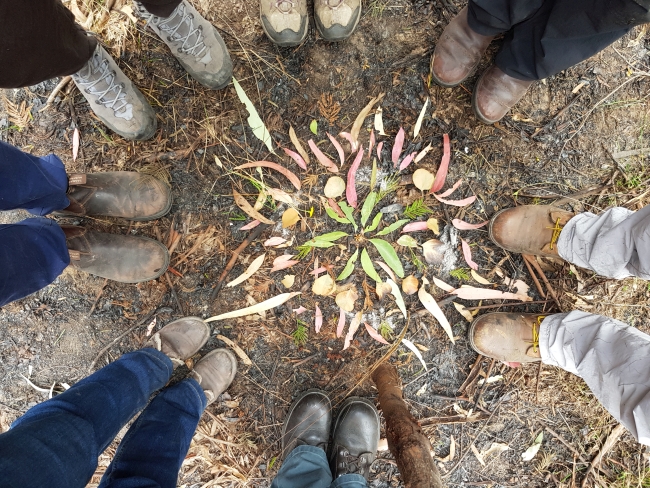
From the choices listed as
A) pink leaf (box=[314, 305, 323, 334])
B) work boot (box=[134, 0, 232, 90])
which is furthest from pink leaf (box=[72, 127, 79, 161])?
pink leaf (box=[314, 305, 323, 334])

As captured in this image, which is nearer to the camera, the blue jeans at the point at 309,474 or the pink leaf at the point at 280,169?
the blue jeans at the point at 309,474

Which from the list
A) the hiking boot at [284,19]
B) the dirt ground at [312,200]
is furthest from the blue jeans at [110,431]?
the hiking boot at [284,19]

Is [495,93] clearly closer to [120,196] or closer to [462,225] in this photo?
[462,225]

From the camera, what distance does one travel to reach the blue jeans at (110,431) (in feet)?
3.79

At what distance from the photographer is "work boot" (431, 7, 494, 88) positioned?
5.82 ft

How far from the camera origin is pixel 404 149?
193 centimetres

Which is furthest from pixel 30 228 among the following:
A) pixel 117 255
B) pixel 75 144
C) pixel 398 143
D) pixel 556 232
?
pixel 556 232

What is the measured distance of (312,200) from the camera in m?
1.91

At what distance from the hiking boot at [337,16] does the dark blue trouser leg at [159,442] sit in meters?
1.79

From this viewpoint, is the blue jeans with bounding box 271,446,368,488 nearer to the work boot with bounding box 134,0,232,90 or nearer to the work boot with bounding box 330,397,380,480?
the work boot with bounding box 330,397,380,480

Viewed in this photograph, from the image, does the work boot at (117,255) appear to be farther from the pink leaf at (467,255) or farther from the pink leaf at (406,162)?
the pink leaf at (467,255)

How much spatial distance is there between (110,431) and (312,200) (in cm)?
127

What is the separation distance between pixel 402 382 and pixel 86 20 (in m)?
2.44

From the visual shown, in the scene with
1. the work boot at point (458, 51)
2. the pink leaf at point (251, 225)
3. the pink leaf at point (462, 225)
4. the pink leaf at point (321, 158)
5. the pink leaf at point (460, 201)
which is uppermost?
the work boot at point (458, 51)
